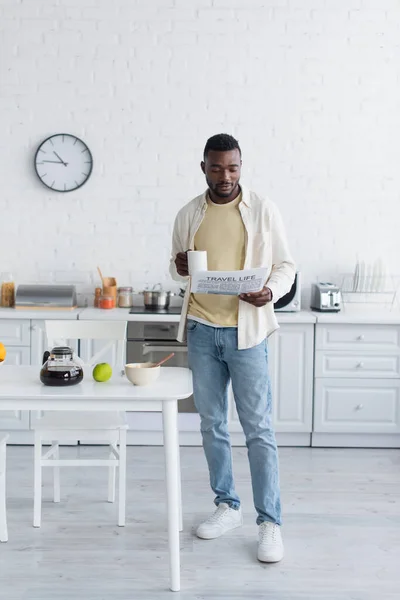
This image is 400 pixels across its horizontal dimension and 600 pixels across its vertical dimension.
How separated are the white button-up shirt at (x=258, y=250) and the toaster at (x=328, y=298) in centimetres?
165

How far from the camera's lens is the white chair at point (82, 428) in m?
3.11

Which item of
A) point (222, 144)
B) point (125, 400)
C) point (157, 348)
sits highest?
point (222, 144)

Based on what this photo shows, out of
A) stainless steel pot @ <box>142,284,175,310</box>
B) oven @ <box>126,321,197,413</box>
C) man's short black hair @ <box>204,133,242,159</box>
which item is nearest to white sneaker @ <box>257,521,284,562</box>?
man's short black hair @ <box>204,133,242,159</box>

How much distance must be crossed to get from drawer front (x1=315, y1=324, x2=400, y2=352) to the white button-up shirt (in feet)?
4.92

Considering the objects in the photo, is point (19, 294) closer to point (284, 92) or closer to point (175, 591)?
point (284, 92)

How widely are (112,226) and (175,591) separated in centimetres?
266

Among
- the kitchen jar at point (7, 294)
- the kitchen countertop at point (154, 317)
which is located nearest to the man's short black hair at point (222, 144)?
the kitchen countertop at point (154, 317)

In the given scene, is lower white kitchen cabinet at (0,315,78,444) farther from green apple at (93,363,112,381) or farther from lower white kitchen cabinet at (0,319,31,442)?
green apple at (93,363,112,381)

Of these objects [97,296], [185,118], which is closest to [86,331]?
[97,296]

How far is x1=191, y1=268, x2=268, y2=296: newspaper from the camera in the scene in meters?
2.58

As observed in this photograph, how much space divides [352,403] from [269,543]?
1.67 metres

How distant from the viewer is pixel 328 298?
14.9ft

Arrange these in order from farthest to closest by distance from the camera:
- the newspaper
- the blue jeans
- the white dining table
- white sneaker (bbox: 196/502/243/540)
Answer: white sneaker (bbox: 196/502/243/540), the blue jeans, the newspaper, the white dining table

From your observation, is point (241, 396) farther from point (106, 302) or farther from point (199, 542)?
point (106, 302)
